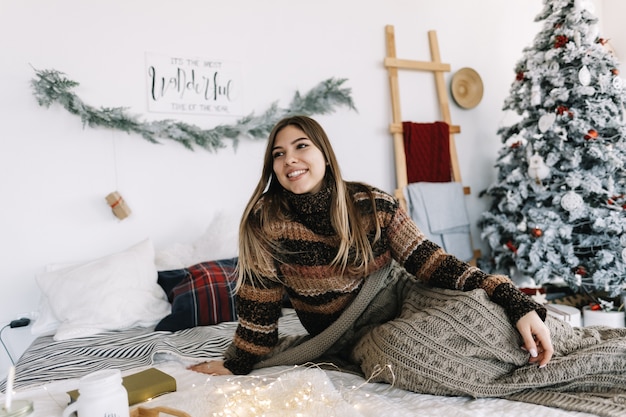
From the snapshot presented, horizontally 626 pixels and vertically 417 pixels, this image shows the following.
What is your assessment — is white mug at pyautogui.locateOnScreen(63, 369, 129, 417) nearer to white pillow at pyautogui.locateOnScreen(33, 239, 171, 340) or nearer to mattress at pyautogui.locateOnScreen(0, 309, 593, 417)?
mattress at pyautogui.locateOnScreen(0, 309, 593, 417)

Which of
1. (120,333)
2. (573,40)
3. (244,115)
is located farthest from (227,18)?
(573,40)

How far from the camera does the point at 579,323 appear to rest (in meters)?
2.59

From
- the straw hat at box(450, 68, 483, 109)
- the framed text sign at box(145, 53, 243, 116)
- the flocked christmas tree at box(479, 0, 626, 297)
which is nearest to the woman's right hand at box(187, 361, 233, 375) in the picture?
the framed text sign at box(145, 53, 243, 116)

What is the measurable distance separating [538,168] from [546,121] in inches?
10.9

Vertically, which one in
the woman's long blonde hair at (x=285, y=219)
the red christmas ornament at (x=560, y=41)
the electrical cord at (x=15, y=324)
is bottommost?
the electrical cord at (x=15, y=324)

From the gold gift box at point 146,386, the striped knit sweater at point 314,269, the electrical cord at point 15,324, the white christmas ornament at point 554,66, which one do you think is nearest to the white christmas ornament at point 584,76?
the white christmas ornament at point 554,66

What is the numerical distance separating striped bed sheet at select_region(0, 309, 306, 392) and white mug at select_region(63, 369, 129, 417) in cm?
59

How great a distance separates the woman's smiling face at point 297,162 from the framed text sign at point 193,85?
118 centimetres

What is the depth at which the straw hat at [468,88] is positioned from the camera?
3188mm

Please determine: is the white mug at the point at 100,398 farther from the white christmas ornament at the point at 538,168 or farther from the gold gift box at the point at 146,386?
the white christmas ornament at the point at 538,168

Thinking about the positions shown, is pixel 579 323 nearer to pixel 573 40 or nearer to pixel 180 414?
pixel 573 40

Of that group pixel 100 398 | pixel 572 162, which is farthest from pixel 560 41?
pixel 100 398

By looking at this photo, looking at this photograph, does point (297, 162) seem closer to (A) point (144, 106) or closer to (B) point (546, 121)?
(A) point (144, 106)

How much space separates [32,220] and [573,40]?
10.00 feet
